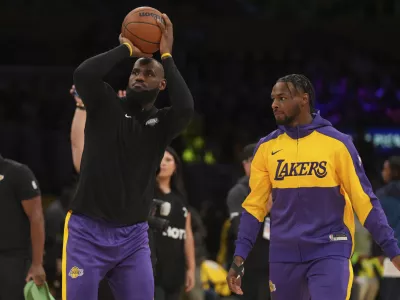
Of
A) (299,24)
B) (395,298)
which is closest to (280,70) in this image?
(299,24)

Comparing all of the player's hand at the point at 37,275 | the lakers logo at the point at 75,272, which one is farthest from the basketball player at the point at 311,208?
the player's hand at the point at 37,275

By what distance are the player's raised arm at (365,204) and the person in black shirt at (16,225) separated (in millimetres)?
2625

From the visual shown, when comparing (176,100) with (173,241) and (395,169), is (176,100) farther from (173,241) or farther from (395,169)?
(395,169)

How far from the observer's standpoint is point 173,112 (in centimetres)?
515

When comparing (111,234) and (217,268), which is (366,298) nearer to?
(217,268)

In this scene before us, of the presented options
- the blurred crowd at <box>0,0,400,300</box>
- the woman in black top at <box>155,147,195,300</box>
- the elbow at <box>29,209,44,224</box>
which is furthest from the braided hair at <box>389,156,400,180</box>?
the blurred crowd at <box>0,0,400,300</box>

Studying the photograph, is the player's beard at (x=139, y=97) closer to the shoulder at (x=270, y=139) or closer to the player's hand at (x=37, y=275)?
the shoulder at (x=270, y=139)

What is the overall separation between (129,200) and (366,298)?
5.90 m

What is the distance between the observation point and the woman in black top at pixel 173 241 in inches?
306

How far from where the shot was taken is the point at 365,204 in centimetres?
532

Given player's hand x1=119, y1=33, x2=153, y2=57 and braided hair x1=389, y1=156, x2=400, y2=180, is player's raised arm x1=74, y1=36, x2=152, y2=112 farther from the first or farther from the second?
braided hair x1=389, y1=156, x2=400, y2=180

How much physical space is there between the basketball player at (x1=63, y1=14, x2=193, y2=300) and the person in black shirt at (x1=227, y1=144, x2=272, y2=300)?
275 cm

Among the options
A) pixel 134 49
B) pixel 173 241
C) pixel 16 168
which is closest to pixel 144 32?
pixel 134 49

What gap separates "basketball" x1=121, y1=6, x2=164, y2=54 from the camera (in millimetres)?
5238
